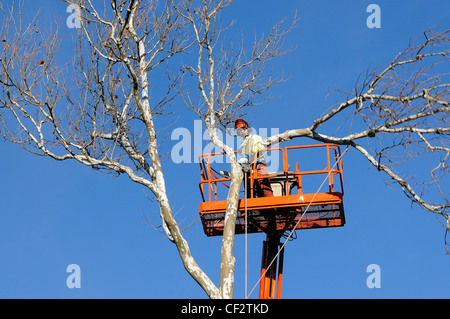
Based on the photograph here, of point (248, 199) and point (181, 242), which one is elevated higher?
point (248, 199)

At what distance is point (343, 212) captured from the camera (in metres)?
13.0

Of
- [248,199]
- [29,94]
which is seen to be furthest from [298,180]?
[29,94]

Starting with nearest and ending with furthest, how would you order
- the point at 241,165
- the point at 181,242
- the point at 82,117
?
1. the point at 181,242
2. the point at 241,165
3. the point at 82,117

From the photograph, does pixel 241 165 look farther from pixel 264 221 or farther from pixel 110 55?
pixel 110 55

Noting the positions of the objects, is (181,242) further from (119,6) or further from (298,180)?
(119,6)

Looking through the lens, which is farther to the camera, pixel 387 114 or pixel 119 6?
pixel 119 6

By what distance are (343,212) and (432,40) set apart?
146 inches

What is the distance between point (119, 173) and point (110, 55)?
2283 millimetres
